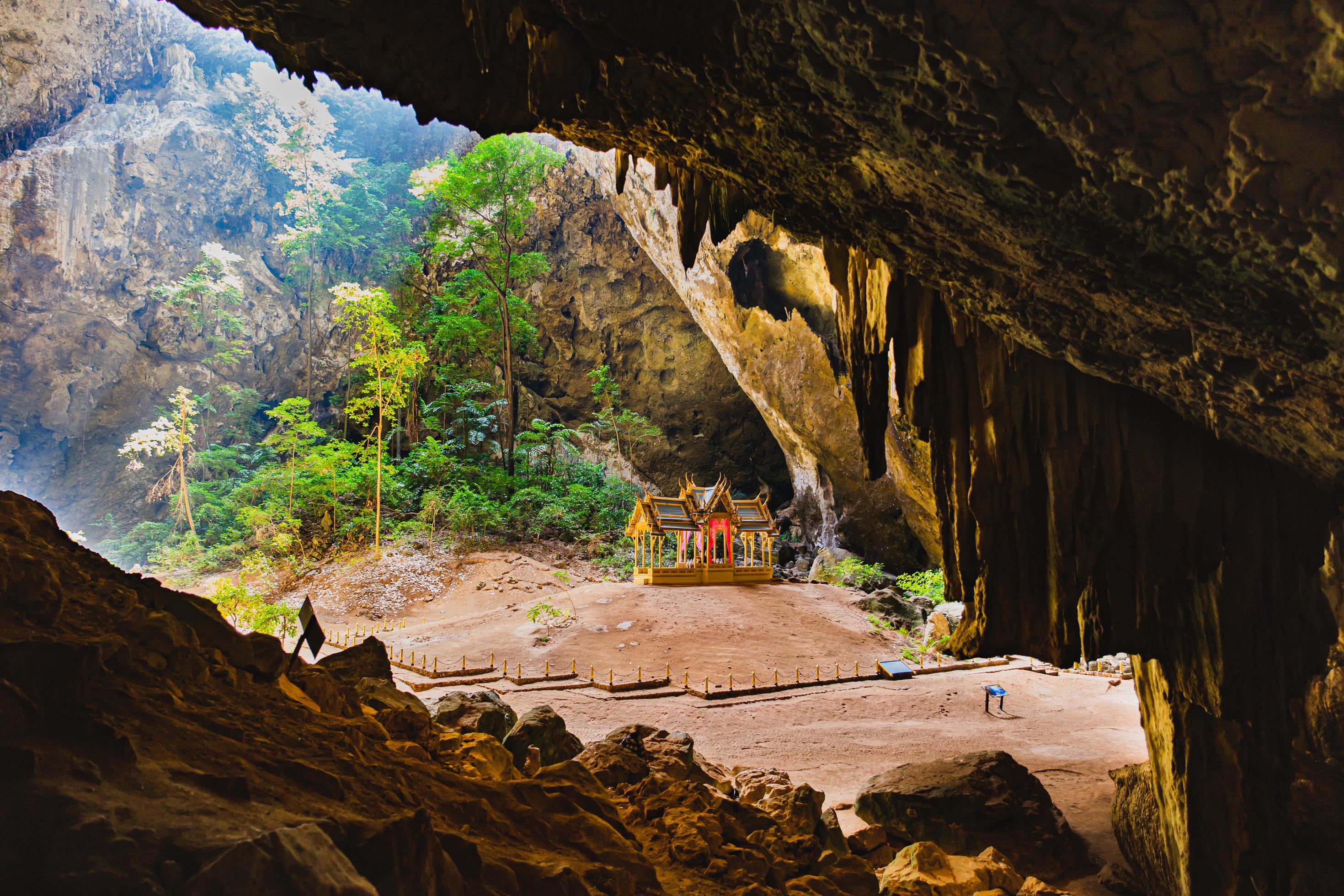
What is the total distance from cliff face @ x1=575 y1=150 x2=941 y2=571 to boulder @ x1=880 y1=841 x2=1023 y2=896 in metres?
13.3

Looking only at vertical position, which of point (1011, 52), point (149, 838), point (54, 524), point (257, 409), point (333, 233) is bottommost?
point (149, 838)

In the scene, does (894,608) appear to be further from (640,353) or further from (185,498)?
(185,498)

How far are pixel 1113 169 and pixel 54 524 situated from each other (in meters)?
4.92

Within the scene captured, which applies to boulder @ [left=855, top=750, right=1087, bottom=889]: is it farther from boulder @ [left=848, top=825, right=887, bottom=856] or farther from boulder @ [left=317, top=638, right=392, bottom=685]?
boulder @ [left=317, top=638, right=392, bottom=685]

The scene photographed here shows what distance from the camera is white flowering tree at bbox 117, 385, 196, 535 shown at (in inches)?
735

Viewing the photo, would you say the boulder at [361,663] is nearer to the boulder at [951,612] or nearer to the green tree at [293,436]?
the boulder at [951,612]

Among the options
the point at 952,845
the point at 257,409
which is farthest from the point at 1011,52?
the point at 257,409

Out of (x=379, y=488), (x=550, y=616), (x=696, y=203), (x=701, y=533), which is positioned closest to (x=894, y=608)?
(x=701, y=533)

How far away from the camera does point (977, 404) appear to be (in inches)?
181

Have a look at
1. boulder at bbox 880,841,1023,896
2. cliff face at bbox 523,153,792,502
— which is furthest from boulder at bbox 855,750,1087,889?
cliff face at bbox 523,153,792,502

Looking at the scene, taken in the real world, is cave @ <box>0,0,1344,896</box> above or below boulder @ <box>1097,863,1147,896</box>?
above

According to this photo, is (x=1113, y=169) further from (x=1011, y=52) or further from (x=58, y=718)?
(x=58, y=718)

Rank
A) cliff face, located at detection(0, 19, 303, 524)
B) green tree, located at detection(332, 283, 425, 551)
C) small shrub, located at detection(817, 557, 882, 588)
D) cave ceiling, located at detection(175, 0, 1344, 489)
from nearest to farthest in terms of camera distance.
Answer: cave ceiling, located at detection(175, 0, 1344, 489) → small shrub, located at detection(817, 557, 882, 588) → green tree, located at detection(332, 283, 425, 551) → cliff face, located at detection(0, 19, 303, 524)

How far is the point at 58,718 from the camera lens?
1764 mm
